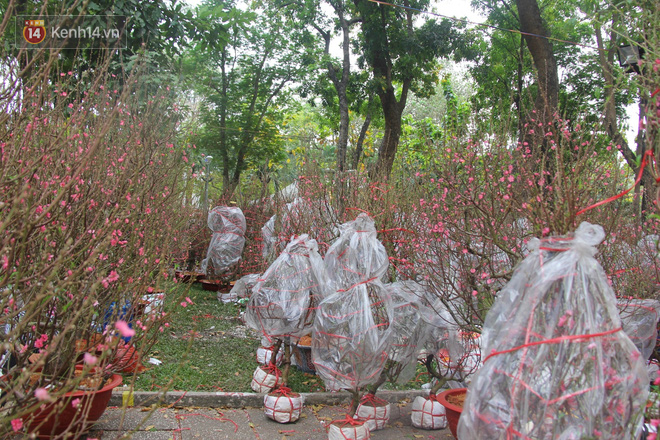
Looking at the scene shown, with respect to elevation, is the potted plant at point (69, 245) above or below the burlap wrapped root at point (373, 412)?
above

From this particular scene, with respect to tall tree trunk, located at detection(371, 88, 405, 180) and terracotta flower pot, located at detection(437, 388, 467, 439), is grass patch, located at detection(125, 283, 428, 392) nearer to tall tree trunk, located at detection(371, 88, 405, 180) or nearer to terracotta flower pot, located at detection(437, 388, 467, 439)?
terracotta flower pot, located at detection(437, 388, 467, 439)

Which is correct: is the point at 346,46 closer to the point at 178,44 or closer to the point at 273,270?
the point at 178,44

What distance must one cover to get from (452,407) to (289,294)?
1.99 metres

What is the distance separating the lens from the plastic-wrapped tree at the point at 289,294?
518cm

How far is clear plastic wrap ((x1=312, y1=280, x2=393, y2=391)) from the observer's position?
13.8 feet

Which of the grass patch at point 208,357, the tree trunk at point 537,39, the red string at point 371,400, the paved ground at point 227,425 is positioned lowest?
the grass patch at point 208,357

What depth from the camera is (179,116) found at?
7723mm

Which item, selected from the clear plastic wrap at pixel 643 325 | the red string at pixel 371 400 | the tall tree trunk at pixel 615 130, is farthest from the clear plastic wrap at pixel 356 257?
the tall tree trunk at pixel 615 130

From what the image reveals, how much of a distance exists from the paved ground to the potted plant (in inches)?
22.9

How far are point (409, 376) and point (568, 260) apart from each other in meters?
2.82

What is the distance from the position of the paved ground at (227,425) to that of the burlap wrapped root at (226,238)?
21.0 feet

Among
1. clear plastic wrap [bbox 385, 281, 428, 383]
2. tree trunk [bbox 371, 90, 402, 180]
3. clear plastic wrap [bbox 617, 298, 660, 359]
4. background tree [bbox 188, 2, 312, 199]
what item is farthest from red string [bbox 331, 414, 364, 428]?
background tree [bbox 188, 2, 312, 199]

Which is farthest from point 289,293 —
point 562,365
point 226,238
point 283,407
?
point 226,238

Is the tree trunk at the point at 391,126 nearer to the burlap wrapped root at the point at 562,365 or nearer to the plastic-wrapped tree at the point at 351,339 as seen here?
the plastic-wrapped tree at the point at 351,339
